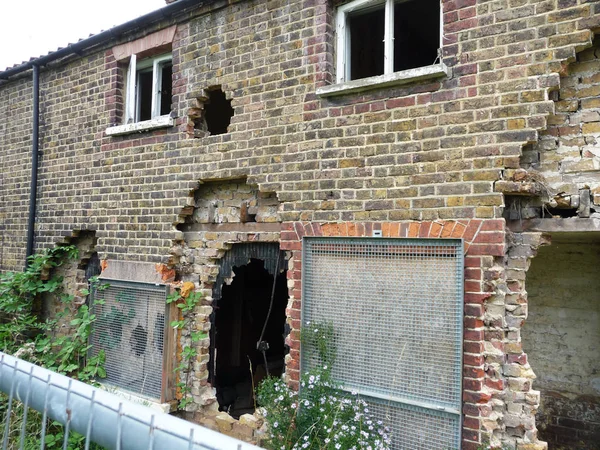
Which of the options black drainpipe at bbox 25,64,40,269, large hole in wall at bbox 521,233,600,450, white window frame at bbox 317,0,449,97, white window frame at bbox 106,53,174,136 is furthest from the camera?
black drainpipe at bbox 25,64,40,269

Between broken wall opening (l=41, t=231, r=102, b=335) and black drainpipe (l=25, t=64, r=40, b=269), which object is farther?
black drainpipe (l=25, t=64, r=40, b=269)

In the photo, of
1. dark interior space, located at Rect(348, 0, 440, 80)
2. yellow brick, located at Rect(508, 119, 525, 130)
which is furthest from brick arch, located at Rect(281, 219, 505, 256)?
dark interior space, located at Rect(348, 0, 440, 80)

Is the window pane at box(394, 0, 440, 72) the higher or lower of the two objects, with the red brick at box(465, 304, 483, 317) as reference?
higher

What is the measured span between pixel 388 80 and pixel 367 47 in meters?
2.59

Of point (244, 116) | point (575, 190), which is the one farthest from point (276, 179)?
point (575, 190)

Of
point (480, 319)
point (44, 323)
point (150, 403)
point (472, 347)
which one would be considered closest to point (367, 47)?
point (480, 319)

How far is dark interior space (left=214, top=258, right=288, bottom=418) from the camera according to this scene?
26.4ft

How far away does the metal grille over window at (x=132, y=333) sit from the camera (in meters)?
5.54

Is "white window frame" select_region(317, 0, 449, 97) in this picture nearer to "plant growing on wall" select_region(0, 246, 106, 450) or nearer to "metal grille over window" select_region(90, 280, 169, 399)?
"metal grille over window" select_region(90, 280, 169, 399)

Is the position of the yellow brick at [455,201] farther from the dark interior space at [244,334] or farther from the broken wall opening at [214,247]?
the dark interior space at [244,334]

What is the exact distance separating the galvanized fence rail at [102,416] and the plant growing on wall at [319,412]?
8.86ft

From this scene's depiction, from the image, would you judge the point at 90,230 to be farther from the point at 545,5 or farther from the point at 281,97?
the point at 545,5

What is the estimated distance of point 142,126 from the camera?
5.98 meters

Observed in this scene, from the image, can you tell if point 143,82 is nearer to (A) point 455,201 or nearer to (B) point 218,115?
(B) point 218,115
